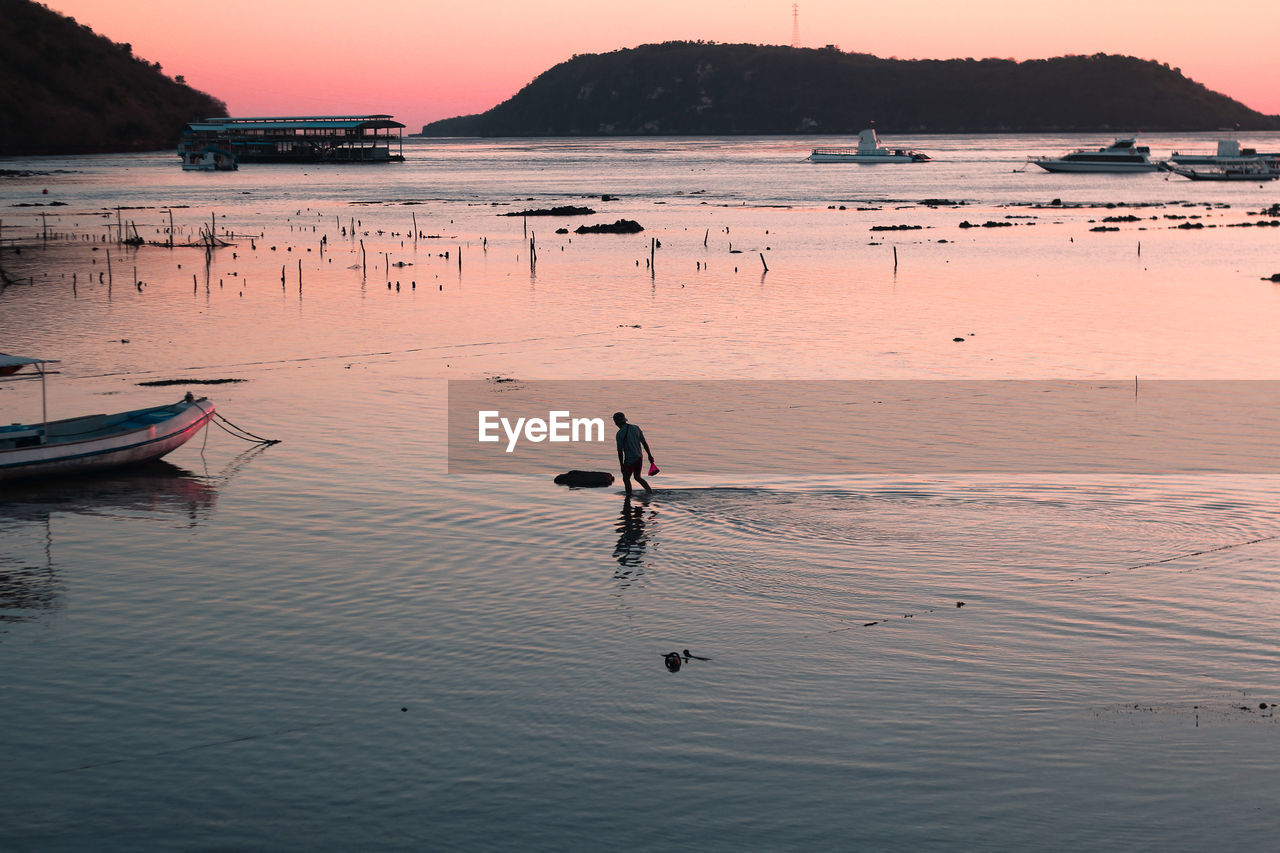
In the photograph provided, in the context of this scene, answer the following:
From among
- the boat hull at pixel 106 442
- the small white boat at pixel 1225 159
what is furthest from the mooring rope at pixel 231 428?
the small white boat at pixel 1225 159

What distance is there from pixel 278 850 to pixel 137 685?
546cm

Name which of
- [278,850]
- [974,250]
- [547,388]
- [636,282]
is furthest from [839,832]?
[974,250]

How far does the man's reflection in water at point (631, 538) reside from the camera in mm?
22703

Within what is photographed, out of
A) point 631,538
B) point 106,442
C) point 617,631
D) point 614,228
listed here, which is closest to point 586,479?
point 631,538

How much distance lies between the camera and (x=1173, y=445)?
32.1 meters

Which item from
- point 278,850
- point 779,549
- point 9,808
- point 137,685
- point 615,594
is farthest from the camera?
point 779,549

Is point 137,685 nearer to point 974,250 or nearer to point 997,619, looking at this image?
point 997,619

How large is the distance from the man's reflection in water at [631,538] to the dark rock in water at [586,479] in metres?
1.40

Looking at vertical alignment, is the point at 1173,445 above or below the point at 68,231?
below

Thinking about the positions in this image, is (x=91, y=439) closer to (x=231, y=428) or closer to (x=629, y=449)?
(x=231, y=428)

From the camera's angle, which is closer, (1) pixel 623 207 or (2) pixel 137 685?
(2) pixel 137 685

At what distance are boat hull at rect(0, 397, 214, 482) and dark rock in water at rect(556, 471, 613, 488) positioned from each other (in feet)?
34.2

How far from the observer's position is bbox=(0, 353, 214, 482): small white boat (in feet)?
94.1

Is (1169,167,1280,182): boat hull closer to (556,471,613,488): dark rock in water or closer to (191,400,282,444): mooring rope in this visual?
(191,400,282,444): mooring rope
